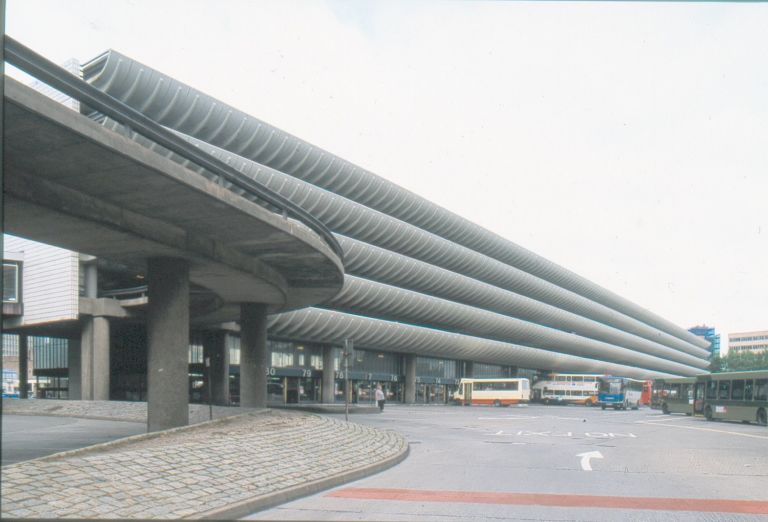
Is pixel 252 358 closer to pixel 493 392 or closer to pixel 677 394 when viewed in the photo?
pixel 677 394

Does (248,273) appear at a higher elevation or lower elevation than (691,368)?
higher

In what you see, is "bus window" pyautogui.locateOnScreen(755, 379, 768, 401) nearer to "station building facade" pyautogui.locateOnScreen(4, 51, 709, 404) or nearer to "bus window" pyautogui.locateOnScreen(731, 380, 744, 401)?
"bus window" pyautogui.locateOnScreen(731, 380, 744, 401)

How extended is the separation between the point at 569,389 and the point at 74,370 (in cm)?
4962

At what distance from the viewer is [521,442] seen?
22.7m

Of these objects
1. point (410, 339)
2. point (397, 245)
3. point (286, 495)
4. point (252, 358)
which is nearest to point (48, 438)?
point (286, 495)

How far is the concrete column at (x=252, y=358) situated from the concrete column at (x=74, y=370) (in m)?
17.9

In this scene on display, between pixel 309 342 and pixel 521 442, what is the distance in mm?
40043

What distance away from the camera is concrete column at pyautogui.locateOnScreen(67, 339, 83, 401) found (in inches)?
Answer: 1730

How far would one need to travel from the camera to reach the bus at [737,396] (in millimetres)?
36344

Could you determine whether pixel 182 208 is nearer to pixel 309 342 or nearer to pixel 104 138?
pixel 104 138

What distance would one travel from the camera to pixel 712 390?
42531mm

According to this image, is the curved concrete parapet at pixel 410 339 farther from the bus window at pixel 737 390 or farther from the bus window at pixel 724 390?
the bus window at pixel 737 390

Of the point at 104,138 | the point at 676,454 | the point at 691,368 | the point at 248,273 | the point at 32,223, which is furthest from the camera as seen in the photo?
the point at 691,368

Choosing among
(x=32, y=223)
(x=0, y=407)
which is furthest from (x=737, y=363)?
(x=0, y=407)
